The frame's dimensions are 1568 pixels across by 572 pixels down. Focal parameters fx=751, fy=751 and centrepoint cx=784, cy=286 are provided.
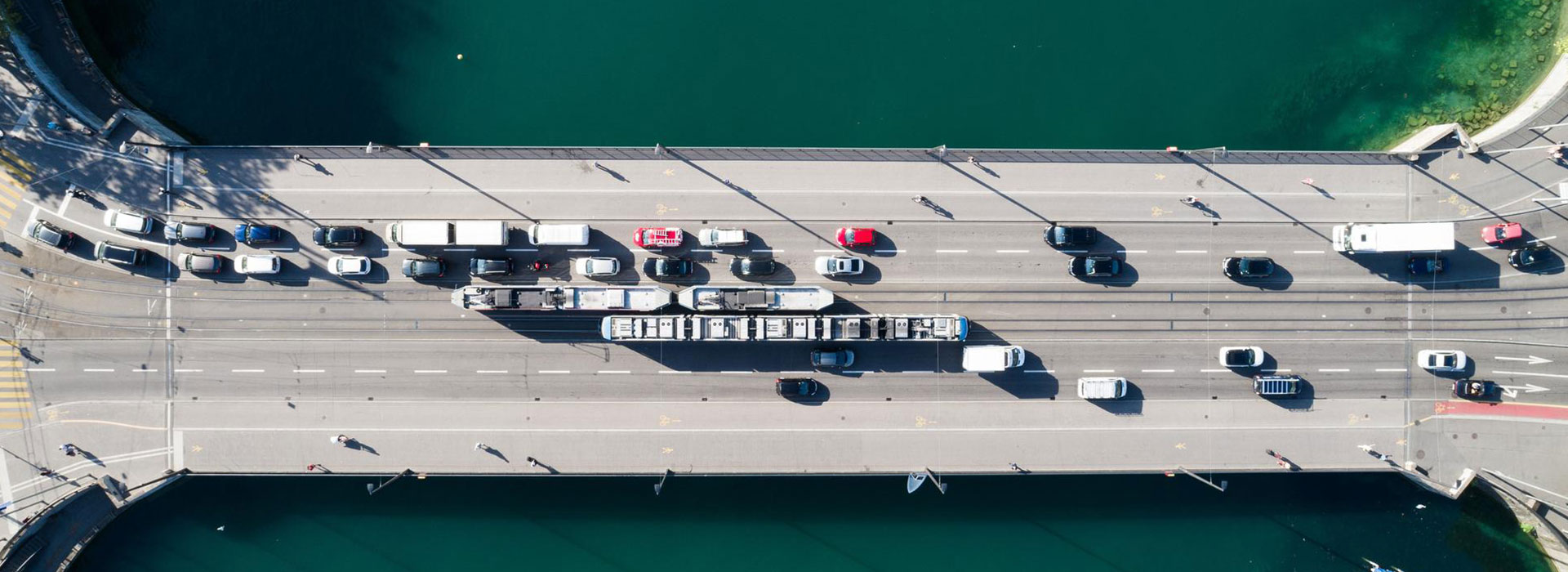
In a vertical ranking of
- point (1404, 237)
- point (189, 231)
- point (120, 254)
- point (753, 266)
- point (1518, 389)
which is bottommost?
point (1518, 389)

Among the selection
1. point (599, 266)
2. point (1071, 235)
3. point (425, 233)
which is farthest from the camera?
point (1071, 235)

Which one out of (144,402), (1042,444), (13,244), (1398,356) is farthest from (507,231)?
(1398,356)

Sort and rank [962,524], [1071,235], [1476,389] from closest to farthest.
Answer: [1071,235] < [1476,389] < [962,524]

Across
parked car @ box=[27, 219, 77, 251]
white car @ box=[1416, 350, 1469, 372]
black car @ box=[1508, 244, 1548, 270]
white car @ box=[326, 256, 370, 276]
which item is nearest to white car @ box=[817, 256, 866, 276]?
A: white car @ box=[326, 256, 370, 276]

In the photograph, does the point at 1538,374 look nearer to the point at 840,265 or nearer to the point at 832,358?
the point at 832,358

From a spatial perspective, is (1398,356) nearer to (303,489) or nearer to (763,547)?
(763,547)

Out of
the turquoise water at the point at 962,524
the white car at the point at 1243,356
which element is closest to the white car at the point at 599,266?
the turquoise water at the point at 962,524

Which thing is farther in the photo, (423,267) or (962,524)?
(962,524)

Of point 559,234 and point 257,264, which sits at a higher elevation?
point 559,234

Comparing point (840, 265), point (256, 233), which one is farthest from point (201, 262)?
point (840, 265)
